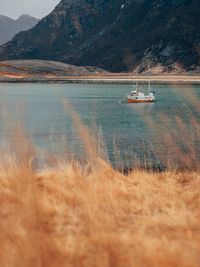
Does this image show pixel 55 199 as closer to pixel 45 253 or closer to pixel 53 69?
pixel 45 253

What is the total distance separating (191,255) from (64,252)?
1.17 m

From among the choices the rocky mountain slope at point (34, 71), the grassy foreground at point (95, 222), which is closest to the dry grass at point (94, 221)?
the grassy foreground at point (95, 222)

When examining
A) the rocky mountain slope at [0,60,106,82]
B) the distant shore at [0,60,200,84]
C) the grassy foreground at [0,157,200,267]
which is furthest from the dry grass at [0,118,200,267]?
the rocky mountain slope at [0,60,106,82]

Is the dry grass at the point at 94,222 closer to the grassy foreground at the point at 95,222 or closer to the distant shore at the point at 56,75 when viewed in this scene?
the grassy foreground at the point at 95,222

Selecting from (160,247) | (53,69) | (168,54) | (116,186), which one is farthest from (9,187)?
(168,54)

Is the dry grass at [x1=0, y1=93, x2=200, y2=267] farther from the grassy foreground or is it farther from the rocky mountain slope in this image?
the rocky mountain slope

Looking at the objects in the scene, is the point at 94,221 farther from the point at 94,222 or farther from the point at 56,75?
the point at 56,75

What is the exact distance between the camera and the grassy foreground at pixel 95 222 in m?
4.58

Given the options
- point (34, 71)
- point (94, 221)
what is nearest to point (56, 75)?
point (34, 71)

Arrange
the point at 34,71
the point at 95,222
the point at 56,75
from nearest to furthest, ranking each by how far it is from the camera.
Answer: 1. the point at 95,222
2. the point at 34,71
3. the point at 56,75

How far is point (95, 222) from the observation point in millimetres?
5547

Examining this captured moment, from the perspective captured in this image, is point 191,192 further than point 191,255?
Yes

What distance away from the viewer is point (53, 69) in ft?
542

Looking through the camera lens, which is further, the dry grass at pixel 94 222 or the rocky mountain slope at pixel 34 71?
the rocky mountain slope at pixel 34 71
